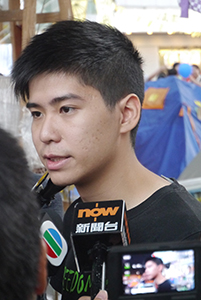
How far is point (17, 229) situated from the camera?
24.6 inches

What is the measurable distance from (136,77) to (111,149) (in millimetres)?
255

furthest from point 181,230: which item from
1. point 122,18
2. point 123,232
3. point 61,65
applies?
point 122,18

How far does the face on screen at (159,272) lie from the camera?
76cm

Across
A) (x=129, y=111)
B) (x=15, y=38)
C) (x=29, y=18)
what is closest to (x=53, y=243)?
(x=129, y=111)

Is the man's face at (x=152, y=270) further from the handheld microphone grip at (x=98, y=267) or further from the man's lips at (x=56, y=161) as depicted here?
the man's lips at (x=56, y=161)

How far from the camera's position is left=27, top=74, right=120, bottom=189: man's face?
3.80 ft

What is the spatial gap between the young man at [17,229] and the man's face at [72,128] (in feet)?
1.56

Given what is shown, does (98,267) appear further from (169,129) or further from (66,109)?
(169,129)

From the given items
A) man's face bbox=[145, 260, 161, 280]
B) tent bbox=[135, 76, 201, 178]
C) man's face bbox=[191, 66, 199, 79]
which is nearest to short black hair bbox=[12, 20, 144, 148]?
man's face bbox=[145, 260, 161, 280]

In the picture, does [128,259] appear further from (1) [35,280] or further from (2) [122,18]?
(2) [122,18]

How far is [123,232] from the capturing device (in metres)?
0.90

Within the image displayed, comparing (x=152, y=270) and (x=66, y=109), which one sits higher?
(x=66, y=109)

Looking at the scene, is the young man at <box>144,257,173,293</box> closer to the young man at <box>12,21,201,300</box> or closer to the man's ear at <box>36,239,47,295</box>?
the man's ear at <box>36,239,47,295</box>

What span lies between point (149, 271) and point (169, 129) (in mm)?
3818
